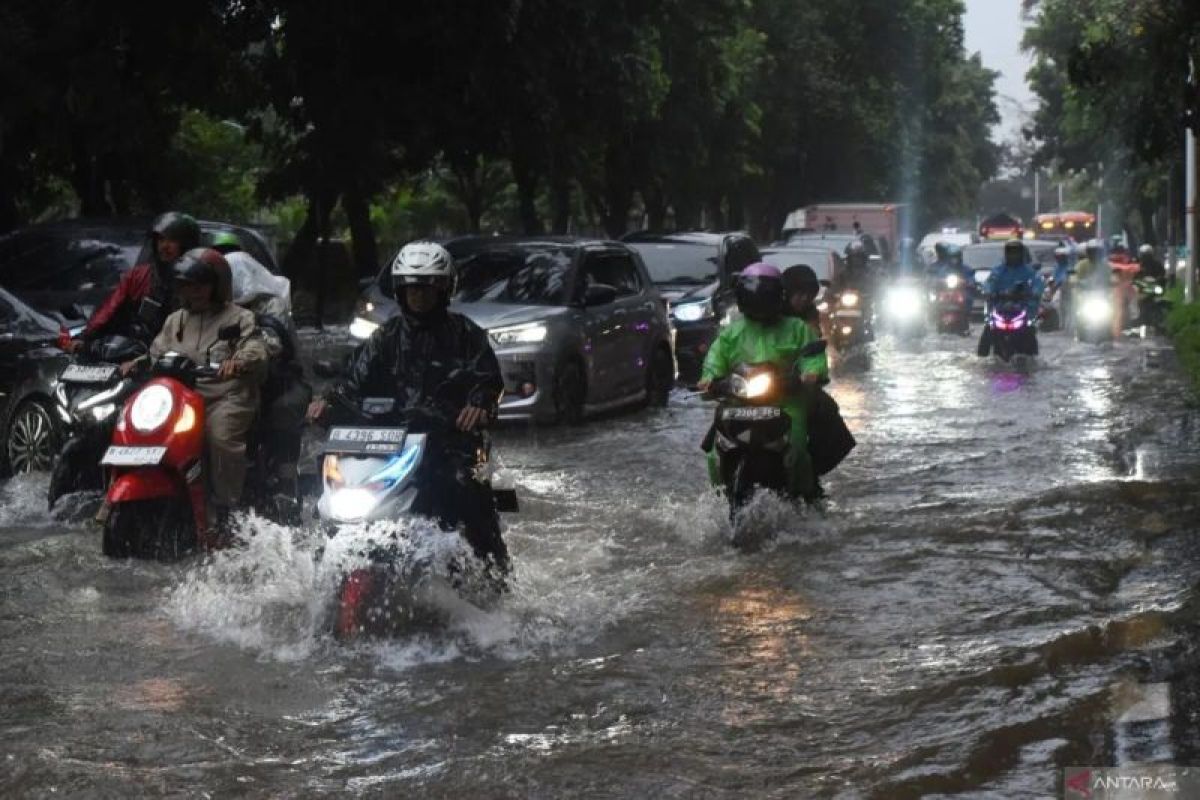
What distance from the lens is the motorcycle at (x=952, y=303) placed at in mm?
33594

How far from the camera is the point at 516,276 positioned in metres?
17.9

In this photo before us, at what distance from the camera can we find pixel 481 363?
26.5ft

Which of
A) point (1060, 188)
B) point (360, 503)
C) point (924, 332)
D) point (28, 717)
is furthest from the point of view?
point (1060, 188)

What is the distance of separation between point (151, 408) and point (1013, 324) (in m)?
16.4

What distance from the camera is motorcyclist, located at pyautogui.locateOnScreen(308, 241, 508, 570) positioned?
7922 millimetres

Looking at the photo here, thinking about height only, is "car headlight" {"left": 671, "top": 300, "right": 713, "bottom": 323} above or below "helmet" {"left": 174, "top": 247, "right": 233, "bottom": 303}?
below

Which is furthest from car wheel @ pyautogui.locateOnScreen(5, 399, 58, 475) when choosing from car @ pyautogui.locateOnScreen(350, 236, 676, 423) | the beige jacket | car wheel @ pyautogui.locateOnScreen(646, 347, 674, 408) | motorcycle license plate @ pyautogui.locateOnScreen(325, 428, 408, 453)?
car wheel @ pyautogui.locateOnScreen(646, 347, 674, 408)

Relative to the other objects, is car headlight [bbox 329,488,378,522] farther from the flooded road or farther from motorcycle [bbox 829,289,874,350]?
motorcycle [bbox 829,289,874,350]

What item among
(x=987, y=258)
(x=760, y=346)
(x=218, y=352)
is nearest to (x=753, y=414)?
(x=760, y=346)

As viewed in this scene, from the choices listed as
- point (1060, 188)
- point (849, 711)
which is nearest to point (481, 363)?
point (849, 711)

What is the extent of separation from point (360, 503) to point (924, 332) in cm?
2735

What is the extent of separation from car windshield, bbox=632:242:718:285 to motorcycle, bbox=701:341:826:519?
43.6ft

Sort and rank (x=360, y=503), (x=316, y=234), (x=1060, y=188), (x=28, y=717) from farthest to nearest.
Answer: (x=1060, y=188), (x=316, y=234), (x=360, y=503), (x=28, y=717)

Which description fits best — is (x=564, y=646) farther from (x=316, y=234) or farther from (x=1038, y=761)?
(x=316, y=234)
